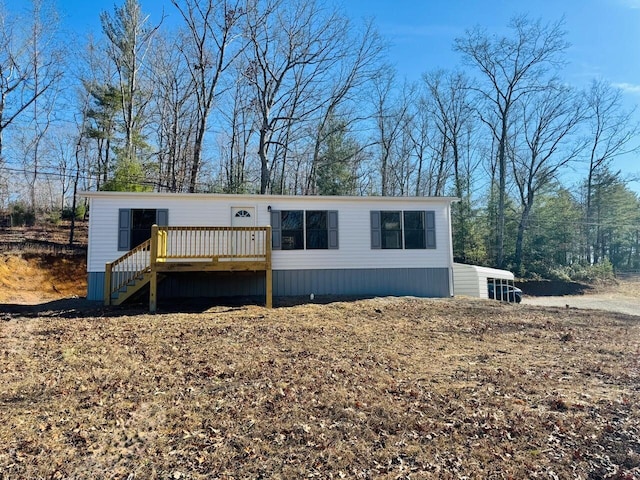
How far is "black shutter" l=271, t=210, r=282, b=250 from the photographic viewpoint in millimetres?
10742

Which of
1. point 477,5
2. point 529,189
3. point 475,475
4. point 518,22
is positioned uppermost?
point 518,22

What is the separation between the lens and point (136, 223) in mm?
10109

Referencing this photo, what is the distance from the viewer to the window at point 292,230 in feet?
35.6

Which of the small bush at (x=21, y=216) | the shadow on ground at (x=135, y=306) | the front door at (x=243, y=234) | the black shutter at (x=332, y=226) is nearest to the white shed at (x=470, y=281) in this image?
the shadow on ground at (x=135, y=306)

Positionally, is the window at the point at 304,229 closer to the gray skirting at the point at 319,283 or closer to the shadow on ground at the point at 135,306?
the gray skirting at the point at 319,283

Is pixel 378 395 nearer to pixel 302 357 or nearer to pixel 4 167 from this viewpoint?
pixel 302 357

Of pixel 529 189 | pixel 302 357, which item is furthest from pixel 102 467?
pixel 529 189

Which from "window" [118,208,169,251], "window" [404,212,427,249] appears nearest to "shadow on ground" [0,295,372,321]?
"window" [118,208,169,251]

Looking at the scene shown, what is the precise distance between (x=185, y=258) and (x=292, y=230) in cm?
317

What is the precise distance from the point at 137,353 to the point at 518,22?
1061 inches

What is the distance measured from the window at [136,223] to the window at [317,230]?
3.86m

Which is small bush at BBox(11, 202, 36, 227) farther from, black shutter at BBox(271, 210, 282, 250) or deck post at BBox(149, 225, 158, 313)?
black shutter at BBox(271, 210, 282, 250)

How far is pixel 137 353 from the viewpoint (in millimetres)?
5270

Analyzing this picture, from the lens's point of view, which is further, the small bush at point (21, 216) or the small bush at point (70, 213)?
the small bush at point (70, 213)
